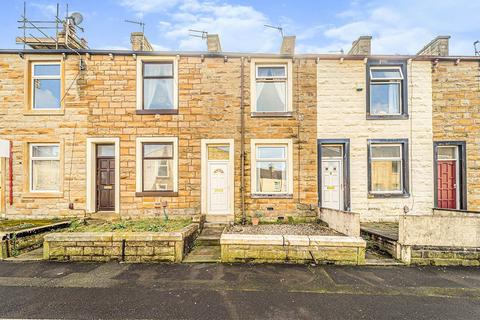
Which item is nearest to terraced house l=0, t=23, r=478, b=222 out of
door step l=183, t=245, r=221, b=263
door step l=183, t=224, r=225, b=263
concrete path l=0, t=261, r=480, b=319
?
door step l=183, t=224, r=225, b=263

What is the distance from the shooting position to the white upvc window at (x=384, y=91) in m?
9.48

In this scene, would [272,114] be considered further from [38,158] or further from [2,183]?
[2,183]

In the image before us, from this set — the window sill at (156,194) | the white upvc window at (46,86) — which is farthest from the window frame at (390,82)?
the white upvc window at (46,86)

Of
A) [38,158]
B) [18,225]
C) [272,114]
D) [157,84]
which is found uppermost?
[157,84]

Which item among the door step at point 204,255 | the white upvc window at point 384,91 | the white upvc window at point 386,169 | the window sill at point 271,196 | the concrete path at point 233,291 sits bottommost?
the concrete path at point 233,291

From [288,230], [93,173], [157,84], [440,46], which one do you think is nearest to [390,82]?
[440,46]

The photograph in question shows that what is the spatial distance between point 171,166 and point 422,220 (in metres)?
7.67

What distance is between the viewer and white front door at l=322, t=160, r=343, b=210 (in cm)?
939

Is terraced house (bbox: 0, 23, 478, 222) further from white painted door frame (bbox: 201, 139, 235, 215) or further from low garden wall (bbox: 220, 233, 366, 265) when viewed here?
low garden wall (bbox: 220, 233, 366, 265)

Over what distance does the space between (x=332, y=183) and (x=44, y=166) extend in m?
10.7

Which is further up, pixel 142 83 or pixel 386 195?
pixel 142 83

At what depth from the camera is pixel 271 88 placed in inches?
374

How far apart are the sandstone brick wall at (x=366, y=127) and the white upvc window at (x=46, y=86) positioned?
978 cm

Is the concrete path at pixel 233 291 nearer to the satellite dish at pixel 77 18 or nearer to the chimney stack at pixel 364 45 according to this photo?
the chimney stack at pixel 364 45
